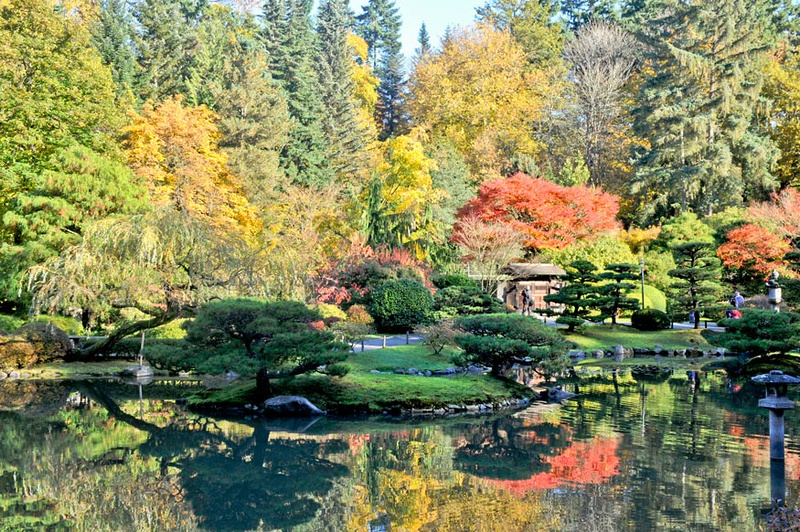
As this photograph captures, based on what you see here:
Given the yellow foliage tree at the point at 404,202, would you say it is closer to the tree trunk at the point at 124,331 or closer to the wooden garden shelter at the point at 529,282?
the wooden garden shelter at the point at 529,282

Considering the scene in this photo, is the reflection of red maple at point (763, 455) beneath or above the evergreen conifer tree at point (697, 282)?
beneath

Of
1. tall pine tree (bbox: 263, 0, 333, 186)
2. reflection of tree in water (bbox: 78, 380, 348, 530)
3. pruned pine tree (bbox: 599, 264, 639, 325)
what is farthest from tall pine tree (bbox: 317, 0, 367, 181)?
reflection of tree in water (bbox: 78, 380, 348, 530)

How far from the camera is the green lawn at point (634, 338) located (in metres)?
24.2

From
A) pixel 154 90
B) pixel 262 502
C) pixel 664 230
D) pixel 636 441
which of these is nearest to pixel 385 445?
pixel 262 502

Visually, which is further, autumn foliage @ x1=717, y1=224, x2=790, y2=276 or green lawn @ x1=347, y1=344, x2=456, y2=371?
autumn foliage @ x1=717, y1=224, x2=790, y2=276

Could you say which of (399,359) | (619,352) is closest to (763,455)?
(399,359)

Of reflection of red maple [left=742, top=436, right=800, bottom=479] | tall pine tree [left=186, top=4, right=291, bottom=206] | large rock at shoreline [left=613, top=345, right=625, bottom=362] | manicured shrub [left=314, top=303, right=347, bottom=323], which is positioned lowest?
reflection of red maple [left=742, top=436, right=800, bottom=479]

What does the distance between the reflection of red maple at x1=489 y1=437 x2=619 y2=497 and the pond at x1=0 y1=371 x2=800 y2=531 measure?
42 mm

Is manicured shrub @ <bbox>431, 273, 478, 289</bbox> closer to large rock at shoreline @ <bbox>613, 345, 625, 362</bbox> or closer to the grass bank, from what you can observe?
large rock at shoreline @ <bbox>613, 345, 625, 362</bbox>

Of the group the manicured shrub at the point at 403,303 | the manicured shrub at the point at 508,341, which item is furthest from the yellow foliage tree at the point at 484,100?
the manicured shrub at the point at 508,341

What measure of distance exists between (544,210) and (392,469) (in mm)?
22949

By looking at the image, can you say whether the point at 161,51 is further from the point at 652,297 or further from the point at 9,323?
the point at 652,297

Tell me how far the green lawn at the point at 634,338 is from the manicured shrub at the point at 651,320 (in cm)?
28

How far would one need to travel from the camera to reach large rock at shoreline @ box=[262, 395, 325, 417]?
44.8ft
